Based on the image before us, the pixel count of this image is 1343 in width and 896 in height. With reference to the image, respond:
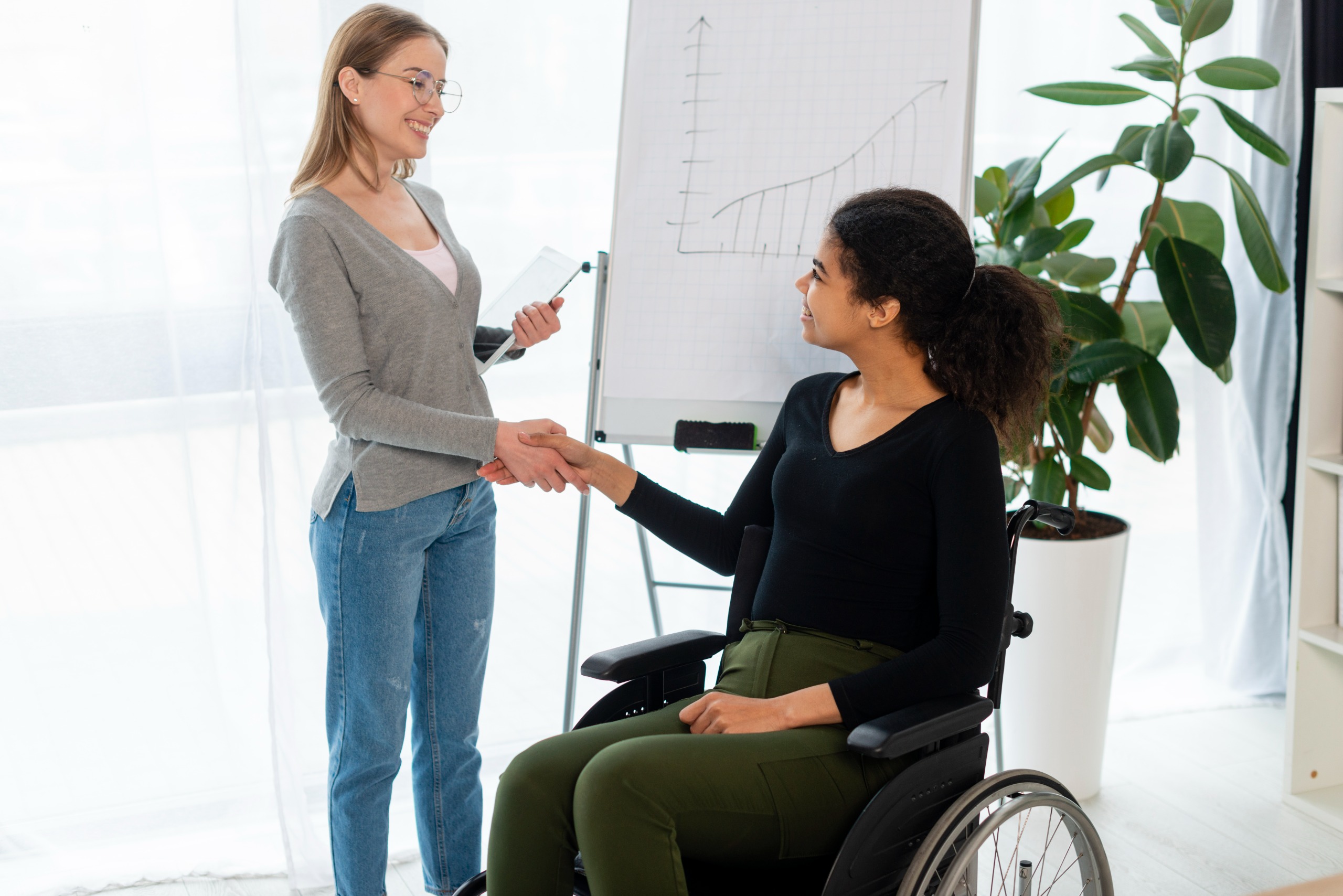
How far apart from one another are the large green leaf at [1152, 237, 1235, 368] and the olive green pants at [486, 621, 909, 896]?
1409 mm

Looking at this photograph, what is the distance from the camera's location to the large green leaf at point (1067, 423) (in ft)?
7.74

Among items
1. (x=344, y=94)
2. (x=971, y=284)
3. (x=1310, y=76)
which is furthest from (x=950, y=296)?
(x=1310, y=76)

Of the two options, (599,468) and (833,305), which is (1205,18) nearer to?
(833,305)

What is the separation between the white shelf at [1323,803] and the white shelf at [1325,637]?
1.03 feet

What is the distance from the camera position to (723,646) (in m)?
1.62

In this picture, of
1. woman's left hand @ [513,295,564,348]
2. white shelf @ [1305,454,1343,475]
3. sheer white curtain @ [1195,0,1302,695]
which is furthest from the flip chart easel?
sheer white curtain @ [1195,0,1302,695]

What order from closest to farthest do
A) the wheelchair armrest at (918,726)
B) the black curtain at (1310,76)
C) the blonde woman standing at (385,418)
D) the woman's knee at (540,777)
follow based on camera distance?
1. the wheelchair armrest at (918,726)
2. the woman's knee at (540,777)
3. the blonde woman standing at (385,418)
4. the black curtain at (1310,76)

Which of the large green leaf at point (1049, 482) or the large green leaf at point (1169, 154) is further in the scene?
the large green leaf at point (1049, 482)

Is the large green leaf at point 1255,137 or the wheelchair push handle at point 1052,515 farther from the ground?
the large green leaf at point 1255,137

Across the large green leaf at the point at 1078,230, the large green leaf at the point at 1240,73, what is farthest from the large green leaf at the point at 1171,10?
the large green leaf at the point at 1078,230

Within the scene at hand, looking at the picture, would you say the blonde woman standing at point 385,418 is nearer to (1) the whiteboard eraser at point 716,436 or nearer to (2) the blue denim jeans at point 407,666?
(2) the blue denim jeans at point 407,666

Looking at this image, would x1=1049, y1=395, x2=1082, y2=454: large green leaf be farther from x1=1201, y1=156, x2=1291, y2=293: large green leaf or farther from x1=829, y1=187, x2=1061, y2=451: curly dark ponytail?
x1=829, y1=187, x2=1061, y2=451: curly dark ponytail

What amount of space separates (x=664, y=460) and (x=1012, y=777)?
1369 mm

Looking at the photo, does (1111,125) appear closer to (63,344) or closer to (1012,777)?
(1012,777)
